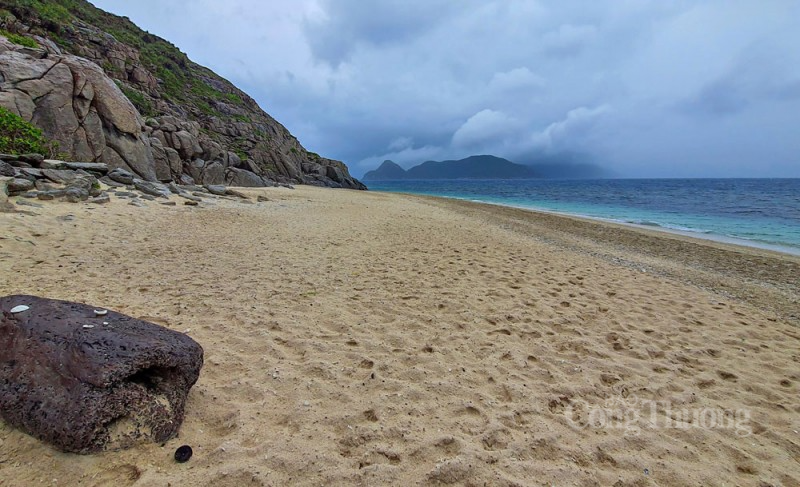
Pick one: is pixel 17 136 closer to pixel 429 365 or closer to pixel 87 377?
pixel 87 377

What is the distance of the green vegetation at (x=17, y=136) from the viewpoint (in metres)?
13.3

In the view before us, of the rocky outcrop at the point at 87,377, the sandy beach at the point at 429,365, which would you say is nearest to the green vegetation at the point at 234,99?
the sandy beach at the point at 429,365

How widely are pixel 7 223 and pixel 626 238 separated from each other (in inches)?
955

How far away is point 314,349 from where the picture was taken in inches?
183

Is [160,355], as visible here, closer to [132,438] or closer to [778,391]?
[132,438]

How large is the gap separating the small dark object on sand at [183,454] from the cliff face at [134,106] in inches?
801

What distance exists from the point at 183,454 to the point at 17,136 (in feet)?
62.9

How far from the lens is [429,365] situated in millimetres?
4414

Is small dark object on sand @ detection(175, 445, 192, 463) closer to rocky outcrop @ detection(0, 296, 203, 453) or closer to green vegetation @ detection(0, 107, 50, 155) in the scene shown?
rocky outcrop @ detection(0, 296, 203, 453)

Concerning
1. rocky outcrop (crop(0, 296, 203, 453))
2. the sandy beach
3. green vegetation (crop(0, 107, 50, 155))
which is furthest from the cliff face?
rocky outcrop (crop(0, 296, 203, 453))

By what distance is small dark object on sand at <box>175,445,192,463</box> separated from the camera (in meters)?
2.67

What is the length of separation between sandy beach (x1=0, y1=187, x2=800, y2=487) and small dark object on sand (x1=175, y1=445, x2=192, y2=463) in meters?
0.06

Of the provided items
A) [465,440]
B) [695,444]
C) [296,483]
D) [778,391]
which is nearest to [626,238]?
[778,391]

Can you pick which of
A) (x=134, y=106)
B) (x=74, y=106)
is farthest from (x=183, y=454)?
(x=134, y=106)
